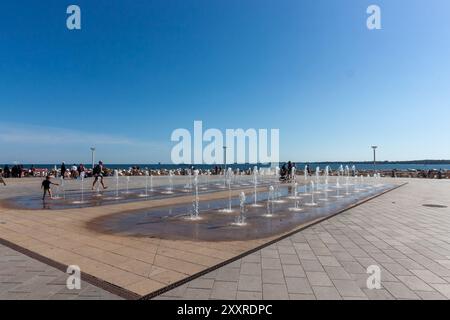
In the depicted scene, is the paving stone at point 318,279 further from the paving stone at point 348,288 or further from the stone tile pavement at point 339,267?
the paving stone at point 348,288

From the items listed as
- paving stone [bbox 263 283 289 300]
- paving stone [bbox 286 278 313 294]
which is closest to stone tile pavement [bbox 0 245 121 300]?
paving stone [bbox 263 283 289 300]

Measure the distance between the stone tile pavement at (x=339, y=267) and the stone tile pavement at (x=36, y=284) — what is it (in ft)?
4.11

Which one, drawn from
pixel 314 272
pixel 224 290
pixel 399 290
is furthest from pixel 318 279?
pixel 224 290

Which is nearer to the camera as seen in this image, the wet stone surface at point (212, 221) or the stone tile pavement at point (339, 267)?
the stone tile pavement at point (339, 267)

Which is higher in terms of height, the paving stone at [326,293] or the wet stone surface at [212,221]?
the wet stone surface at [212,221]

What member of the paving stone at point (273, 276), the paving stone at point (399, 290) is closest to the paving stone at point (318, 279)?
the paving stone at point (273, 276)

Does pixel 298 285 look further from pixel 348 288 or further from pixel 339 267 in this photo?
pixel 339 267

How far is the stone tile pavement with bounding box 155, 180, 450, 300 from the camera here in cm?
448

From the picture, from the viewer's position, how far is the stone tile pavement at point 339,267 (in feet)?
14.7

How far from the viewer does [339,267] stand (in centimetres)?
561

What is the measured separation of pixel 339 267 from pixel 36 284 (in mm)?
5387

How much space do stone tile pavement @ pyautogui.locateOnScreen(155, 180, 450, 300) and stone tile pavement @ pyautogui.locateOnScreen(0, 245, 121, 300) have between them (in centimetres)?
125

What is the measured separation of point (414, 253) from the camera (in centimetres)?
653
